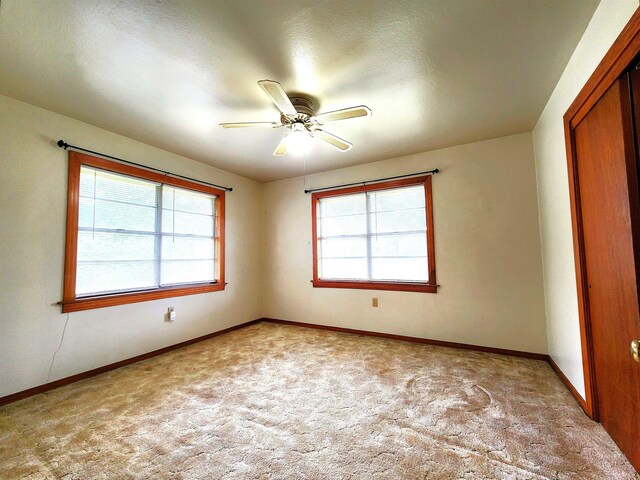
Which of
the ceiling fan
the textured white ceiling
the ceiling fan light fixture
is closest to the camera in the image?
the textured white ceiling

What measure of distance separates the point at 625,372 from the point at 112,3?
344 cm

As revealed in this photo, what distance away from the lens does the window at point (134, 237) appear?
2648 millimetres

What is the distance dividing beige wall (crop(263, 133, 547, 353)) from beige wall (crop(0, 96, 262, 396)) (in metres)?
2.67

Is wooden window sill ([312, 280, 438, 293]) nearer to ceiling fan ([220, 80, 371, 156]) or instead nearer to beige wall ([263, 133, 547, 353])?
beige wall ([263, 133, 547, 353])

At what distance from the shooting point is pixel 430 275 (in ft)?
11.3

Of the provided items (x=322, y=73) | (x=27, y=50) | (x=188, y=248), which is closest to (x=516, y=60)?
(x=322, y=73)

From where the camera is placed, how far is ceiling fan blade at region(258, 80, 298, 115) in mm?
1665

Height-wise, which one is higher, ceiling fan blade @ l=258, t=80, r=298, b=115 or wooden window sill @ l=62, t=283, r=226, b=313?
ceiling fan blade @ l=258, t=80, r=298, b=115

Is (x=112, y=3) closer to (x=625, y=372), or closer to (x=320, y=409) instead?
(x=320, y=409)

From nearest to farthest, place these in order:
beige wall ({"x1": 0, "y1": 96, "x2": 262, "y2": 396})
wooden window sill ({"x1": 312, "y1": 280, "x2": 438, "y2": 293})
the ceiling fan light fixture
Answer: beige wall ({"x1": 0, "y1": 96, "x2": 262, "y2": 396})
the ceiling fan light fixture
wooden window sill ({"x1": 312, "y1": 280, "x2": 438, "y2": 293})

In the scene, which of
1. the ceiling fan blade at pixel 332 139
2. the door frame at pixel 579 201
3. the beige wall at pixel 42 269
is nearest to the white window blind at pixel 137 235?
the beige wall at pixel 42 269

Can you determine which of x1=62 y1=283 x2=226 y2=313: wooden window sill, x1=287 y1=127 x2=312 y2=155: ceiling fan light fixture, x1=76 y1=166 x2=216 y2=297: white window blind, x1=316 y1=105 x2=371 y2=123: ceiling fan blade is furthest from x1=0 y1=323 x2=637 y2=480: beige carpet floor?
x1=287 y1=127 x2=312 y2=155: ceiling fan light fixture

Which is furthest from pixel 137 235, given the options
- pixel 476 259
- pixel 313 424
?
pixel 476 259

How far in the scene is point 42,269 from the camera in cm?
239
